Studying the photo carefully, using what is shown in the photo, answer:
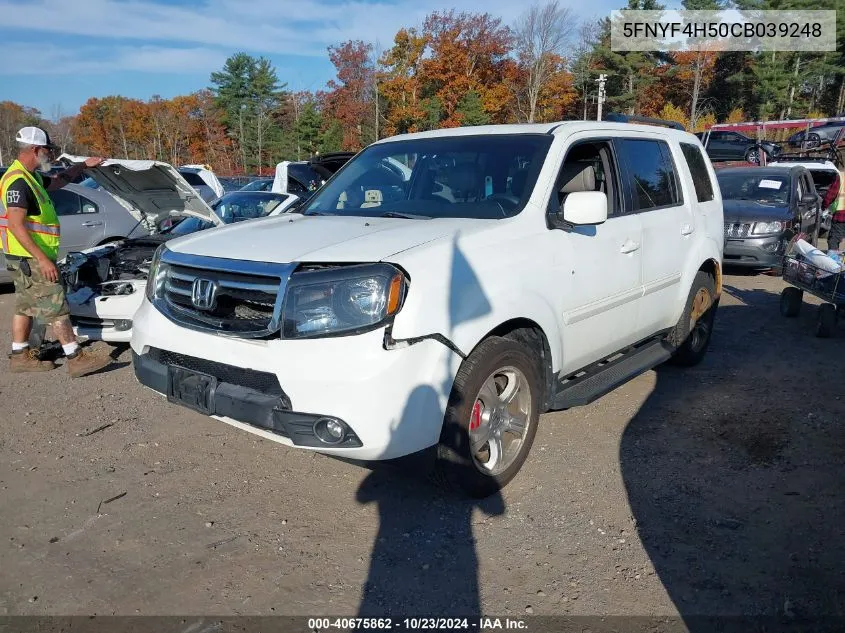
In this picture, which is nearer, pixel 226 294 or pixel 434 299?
pixel 434 299

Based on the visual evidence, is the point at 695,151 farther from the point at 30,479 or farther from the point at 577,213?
the point at 30,479

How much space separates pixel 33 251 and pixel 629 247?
4668mm

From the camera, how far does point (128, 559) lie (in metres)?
2.99

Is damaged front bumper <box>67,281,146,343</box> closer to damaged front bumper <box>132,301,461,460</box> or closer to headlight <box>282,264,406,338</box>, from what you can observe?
damaged front bumper <box>132,301,461,460</box>

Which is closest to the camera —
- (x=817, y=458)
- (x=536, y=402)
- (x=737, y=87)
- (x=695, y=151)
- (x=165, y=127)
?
(x=536, y=402)

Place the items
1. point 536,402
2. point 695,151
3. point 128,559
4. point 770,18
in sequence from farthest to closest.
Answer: point 770,18 < point 695,151 < point 536,402 < point 128,559

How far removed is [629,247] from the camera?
4.26 m

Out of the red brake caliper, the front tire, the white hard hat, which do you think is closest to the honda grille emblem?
the front tire

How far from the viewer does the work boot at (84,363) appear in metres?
5.51

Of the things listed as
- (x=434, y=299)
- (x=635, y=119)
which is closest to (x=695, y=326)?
(x=635, y=119)

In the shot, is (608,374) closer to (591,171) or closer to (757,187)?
(591,171)

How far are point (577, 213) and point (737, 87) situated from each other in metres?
56.8

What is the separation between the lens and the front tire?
3072 mm

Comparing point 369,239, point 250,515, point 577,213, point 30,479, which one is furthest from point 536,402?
point 30,479
